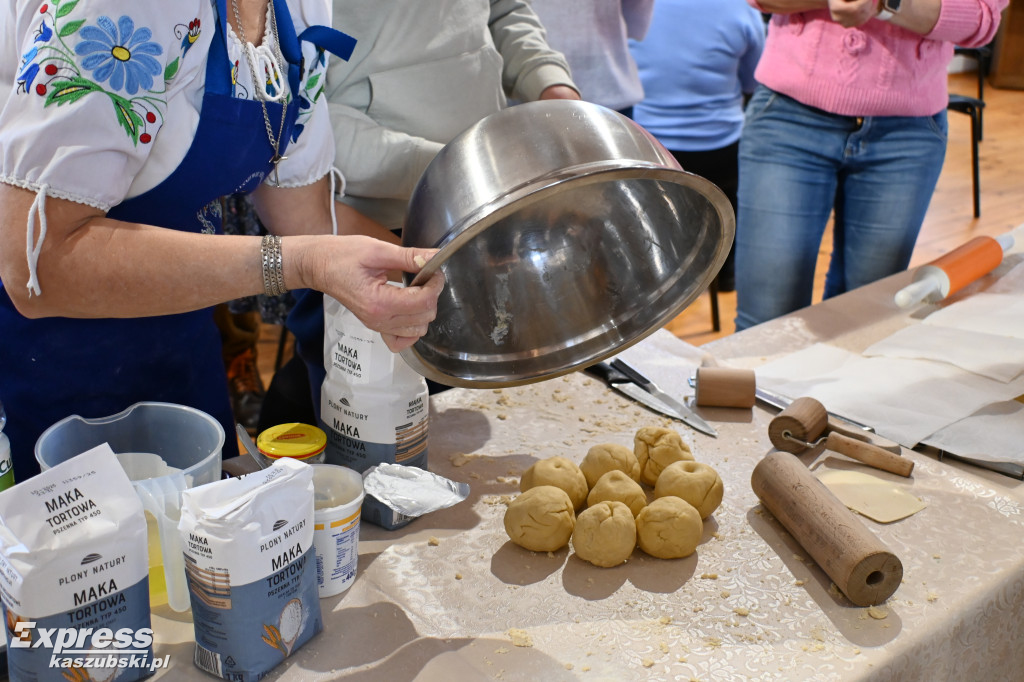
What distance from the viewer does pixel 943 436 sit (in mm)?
1138

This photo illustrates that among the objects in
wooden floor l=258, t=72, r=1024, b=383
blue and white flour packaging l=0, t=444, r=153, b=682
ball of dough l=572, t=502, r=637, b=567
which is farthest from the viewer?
wooden floor l=258, t=72, r=1024, b=383

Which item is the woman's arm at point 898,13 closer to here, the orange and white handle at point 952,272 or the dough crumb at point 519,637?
the orange and white handle at point 952,272

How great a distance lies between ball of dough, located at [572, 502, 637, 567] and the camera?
0.87 metres

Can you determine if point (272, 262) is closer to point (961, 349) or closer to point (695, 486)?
point (695, 486)

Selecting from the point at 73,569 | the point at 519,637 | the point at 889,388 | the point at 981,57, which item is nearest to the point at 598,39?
the point at 889,388

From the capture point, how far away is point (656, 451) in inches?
40.2

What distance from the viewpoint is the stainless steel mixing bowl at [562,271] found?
873 millimetres

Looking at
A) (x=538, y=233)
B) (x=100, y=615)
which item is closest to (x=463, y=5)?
(x=538, y=233)

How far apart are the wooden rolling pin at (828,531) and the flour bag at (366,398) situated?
1.31 ft

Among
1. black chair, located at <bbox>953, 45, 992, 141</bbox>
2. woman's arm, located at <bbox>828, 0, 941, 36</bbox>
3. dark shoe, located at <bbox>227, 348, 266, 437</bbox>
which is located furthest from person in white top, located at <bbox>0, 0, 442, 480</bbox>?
black chair, located at <bbox>953, 45, 992, 141</bbox>

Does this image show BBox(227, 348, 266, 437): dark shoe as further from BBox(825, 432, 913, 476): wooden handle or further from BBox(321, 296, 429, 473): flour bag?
BBox(825, 432, 913, 476): wooden handle

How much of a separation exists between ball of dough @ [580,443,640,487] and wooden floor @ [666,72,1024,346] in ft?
6.93

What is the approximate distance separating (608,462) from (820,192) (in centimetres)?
90

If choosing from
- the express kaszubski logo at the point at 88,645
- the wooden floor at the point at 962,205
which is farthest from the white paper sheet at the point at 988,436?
the wooden floor at the point at 962,205
